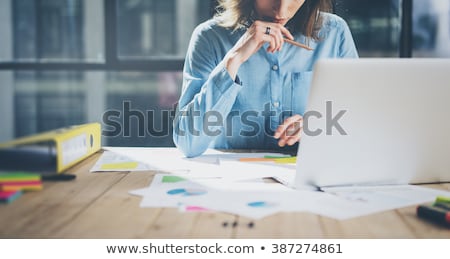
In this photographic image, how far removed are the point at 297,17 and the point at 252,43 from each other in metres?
0.42

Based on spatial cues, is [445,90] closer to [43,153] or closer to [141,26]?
[43,153]

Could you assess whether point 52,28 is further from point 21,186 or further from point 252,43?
point 21,186

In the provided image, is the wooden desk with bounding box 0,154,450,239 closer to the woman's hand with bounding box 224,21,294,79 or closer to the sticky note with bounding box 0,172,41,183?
the sticky note with bounding box 0,172,41,183

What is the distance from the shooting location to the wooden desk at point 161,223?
79 centimetres

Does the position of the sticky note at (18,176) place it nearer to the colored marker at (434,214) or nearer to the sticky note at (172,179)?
the sticky note at (172,179)

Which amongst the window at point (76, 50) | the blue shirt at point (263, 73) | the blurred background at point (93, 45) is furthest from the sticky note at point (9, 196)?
the window at point (76, 50)

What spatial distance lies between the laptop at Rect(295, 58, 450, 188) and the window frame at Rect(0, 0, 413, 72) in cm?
145

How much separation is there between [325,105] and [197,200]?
0.32m

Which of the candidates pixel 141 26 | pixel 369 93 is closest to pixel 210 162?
pixel 369 93

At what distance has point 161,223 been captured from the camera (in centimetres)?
A: 83

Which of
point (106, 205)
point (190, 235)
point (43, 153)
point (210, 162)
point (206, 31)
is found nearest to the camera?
point (190, 235)

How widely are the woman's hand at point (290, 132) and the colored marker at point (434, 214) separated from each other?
2.95 ft

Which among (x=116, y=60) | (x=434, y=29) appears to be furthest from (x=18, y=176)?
→ (x=434, y=29)
